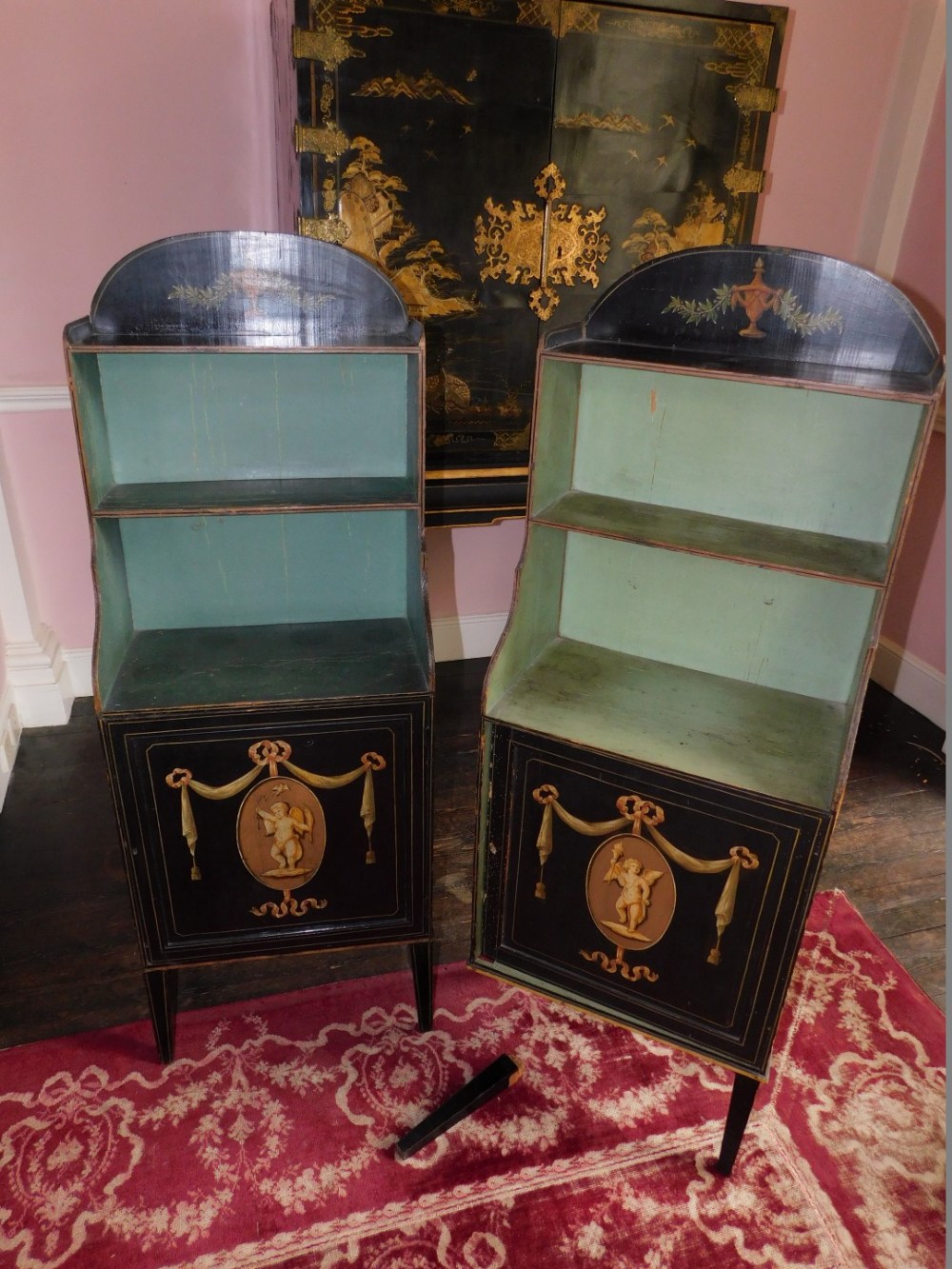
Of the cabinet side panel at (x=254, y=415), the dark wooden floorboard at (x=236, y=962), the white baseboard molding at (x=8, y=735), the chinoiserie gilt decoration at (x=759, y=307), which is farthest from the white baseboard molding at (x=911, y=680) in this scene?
the white baseboard molding at (x=8, y=735)

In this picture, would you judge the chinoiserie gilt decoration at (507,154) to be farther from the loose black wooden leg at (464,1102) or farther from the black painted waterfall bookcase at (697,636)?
the loose black wooden leg at (464,1102)

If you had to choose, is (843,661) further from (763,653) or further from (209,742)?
(209,742)

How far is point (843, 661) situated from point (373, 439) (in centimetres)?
108

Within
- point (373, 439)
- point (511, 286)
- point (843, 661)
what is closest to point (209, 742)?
point (373, 439)

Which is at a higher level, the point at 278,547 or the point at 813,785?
the point at 278,547

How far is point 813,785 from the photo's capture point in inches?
62.9

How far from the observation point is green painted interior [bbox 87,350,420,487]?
1841mm

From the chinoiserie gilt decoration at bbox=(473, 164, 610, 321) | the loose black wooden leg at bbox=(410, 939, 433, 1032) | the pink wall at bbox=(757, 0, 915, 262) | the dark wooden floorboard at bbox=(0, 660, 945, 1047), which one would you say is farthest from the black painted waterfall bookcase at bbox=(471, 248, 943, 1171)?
the pink wall at bbox=(757, 0, 915, 262)

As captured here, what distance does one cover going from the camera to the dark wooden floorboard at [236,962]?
2221 mm

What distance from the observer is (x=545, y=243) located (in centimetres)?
259

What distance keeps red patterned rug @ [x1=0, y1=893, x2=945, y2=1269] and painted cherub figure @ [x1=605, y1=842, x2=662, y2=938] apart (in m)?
0.52

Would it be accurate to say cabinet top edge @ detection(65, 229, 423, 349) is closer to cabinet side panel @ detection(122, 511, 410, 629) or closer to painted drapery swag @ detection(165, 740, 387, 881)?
cabinet side panel @ detection(122, 511, 410, 629)

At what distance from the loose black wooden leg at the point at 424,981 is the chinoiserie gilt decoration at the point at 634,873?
386 millimetres

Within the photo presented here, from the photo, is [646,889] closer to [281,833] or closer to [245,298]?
[281,833]
